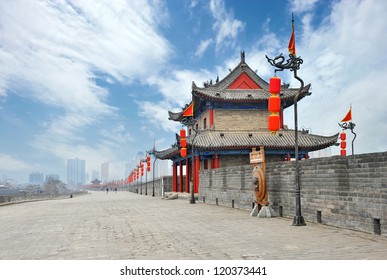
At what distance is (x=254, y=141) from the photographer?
28.4m

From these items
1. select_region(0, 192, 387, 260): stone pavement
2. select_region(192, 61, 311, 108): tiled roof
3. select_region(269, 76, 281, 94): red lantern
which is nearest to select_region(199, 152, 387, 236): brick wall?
select_region(0, 192, 387, 260): stone pavement

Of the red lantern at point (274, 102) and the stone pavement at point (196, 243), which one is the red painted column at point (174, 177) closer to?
the red lantern at point (274, 102)

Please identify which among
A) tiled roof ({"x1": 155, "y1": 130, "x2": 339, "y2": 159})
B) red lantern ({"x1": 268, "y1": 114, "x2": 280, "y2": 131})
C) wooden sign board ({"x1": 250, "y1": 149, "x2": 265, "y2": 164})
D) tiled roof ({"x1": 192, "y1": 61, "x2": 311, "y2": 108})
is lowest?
wooden sign board ({"x1": 250, "y1": 149, "x2": 265, "y2": 164})

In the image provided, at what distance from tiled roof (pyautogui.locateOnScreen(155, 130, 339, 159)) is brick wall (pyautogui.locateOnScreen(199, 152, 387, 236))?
12909mm

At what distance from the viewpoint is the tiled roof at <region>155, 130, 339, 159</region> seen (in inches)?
1085

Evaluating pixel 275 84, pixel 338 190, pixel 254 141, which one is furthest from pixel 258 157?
pixel 254 141

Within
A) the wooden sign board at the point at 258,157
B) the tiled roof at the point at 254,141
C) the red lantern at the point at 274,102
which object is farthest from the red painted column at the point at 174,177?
the red lantern at the point at 274,102

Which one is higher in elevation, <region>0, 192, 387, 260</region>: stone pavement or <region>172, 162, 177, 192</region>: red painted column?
<region>172, 162, 177, 192</region>: red painted column

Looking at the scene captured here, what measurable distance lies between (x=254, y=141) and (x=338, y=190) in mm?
18439

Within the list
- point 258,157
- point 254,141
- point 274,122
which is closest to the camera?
point 274,122

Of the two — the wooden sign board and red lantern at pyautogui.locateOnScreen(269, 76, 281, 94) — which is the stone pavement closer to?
the wooden sign board

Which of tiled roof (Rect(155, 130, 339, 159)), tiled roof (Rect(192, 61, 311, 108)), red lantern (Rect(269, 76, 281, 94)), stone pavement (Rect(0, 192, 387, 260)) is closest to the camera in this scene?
stone pavement (Rect(0, 192, 387, 260))

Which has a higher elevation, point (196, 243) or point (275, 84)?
point (275, 84)

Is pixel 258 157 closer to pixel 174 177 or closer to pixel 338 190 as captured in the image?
pixel 338 190
